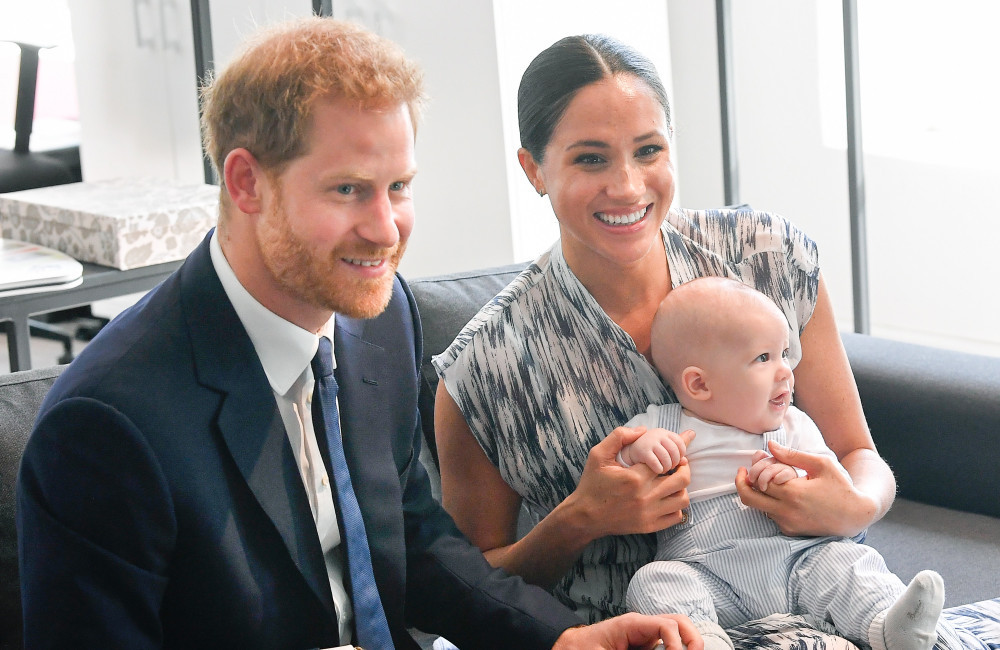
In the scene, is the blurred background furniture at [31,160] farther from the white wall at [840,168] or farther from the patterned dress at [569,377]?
the patterned dress at [569,377]

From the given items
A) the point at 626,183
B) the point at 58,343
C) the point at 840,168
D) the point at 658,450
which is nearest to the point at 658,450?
the point at 658,450

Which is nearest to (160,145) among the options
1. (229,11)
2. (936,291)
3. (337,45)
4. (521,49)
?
(229,11)

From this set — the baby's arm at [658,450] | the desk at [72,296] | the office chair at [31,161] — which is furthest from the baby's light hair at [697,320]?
the office chair at [31,161]

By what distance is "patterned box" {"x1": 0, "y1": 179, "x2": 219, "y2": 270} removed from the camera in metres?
2.94

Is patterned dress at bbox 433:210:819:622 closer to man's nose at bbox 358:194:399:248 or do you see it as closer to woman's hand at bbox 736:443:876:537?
woman's hand at bbox 736:443:876:537

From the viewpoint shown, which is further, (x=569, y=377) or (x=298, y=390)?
(x=569, y=377)

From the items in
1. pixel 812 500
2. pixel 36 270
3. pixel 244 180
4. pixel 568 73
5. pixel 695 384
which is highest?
pixel 568 73

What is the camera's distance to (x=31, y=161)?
16.2ft

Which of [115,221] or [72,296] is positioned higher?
[115,221]

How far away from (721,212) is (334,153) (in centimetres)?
84

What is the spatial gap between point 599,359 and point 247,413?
63 cm

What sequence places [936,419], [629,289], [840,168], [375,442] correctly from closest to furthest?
1. [375,442]
2. [629,289]
3. [936,419]
4. [840,168]

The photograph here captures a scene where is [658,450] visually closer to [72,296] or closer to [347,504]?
[347,504]

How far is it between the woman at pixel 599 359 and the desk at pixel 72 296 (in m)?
1.24
